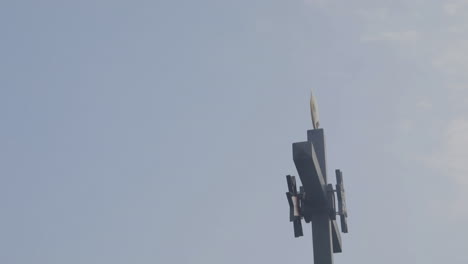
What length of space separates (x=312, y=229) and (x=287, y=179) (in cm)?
88

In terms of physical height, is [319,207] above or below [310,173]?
below

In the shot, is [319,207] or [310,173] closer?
[310,173]

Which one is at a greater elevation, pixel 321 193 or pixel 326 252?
pixel 321 193

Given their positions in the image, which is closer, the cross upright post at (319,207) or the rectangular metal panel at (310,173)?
the rectangular metal panel at (310,173)

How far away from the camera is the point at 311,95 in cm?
857

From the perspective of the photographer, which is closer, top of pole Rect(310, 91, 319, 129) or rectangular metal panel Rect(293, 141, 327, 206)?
rectangular metal panel Rect(293, 141, 327, 206)

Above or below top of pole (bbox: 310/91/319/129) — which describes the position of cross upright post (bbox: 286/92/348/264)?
below

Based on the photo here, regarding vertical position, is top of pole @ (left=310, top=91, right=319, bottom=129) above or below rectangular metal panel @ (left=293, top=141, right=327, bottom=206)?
above

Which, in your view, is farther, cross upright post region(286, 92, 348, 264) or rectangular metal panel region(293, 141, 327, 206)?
cross upright post region(286, 92, 348, 264)

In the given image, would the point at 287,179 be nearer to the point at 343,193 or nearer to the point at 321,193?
the point at 321,193

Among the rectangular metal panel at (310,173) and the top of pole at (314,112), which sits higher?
the top of pole at (314,112)

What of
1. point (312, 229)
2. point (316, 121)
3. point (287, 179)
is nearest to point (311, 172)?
point (287, 179)

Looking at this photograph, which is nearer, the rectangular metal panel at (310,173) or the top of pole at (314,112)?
the rectangular metal panel at (310,173)

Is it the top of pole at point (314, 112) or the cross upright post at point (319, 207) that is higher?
the top of pole at point (314, 112)
